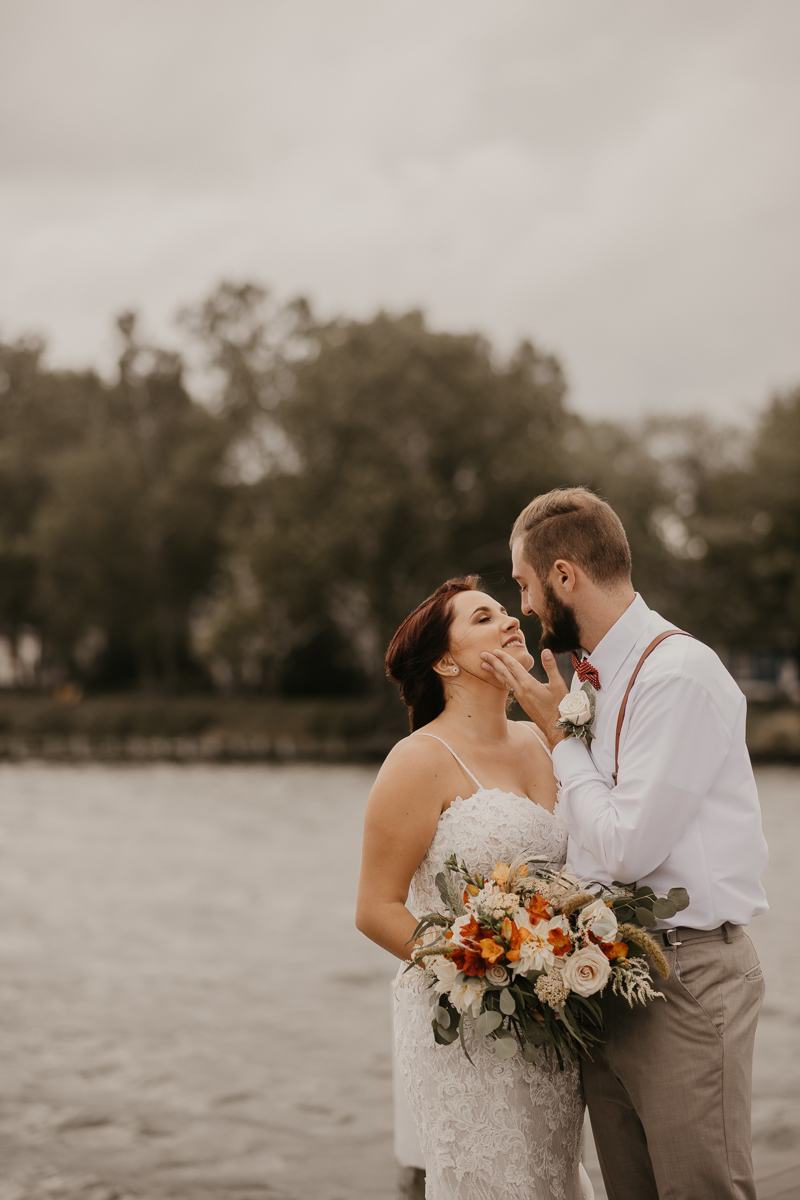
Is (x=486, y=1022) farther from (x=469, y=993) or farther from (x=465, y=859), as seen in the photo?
(x=465, y=859)

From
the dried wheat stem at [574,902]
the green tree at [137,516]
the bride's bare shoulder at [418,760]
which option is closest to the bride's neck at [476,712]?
the bride's bare shoulder at [418,760]

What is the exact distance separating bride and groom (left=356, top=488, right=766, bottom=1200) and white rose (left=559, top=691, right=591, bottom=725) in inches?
3.0

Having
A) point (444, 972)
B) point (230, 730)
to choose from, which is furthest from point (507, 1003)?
point (230, 730)

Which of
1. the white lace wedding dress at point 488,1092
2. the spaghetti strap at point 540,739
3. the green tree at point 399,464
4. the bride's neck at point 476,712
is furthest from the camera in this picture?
the green tree at point 399,464

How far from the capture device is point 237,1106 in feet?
28.6

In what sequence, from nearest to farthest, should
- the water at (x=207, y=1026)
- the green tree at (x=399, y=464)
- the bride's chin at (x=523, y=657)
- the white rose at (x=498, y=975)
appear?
the white rose at (x=498, y=975), the bride's chin at (x=523, y=657), the water at (x=207, y=1026), the green tree at (x=399, y=464)

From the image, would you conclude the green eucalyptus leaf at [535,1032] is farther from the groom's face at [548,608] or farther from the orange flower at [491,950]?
the groom's face at [548,608]

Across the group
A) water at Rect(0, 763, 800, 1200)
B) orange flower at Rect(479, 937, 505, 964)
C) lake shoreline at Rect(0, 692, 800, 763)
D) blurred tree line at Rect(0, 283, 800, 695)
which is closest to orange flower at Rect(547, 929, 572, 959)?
orange flower at Rect(479, 937, 505, 964)

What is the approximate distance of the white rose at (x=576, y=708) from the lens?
3.16 m

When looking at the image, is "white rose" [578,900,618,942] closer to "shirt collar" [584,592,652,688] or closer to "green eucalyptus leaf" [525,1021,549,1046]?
"green eucalyptus leaf" [525,1021,549,1046]

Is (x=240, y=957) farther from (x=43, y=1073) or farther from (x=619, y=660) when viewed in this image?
(x=619, y=660)

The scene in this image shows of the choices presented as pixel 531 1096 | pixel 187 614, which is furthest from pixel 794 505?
pixel 531 1096

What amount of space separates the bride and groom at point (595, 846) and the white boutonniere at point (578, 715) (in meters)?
0.03

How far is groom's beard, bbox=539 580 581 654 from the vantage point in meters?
3.28
